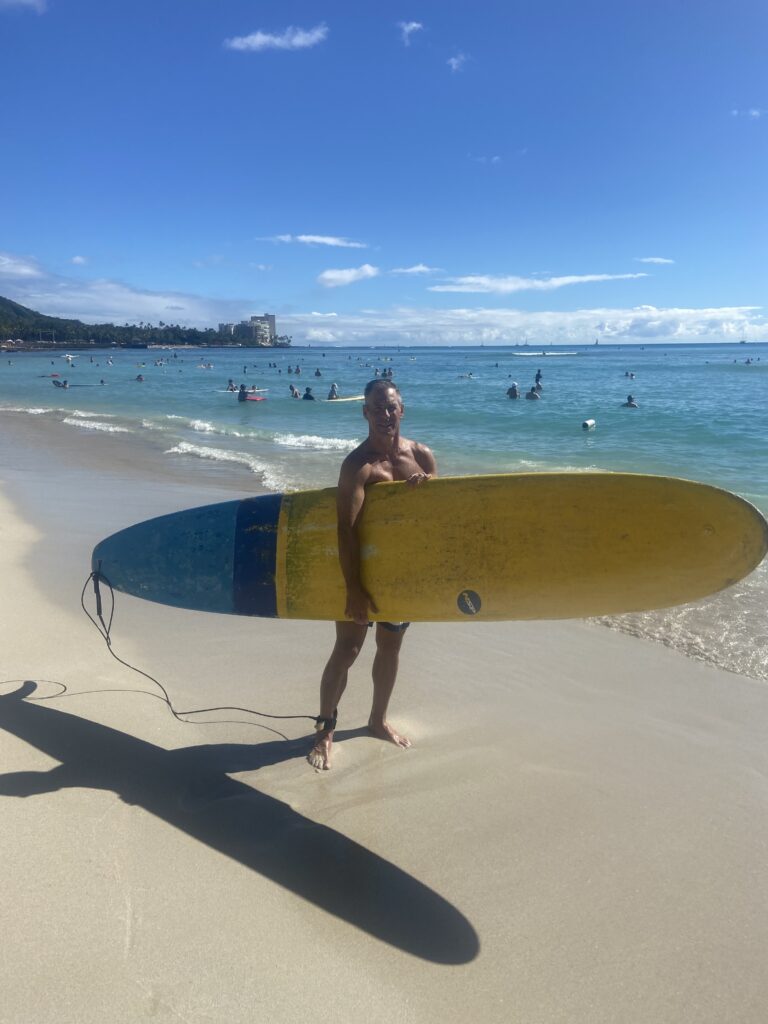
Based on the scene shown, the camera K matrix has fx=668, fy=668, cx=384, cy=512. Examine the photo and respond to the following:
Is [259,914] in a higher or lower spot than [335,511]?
lower

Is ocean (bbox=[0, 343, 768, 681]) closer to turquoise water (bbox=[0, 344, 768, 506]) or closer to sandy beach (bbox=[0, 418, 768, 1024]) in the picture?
turquoise water (bbox=[0, 344, 768, 506])

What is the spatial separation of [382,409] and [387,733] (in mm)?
1628

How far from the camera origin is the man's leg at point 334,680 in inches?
122

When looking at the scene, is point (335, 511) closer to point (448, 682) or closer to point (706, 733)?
point (448, 682)

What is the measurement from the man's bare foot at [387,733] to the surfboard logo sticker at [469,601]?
0.80m

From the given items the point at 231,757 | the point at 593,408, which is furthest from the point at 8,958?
the point at 593,408

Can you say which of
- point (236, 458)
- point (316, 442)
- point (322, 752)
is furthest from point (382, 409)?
point (316, 442)

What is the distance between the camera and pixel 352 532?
9.48 feet

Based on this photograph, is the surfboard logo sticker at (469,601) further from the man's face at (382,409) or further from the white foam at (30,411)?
the white foam at (30,411)

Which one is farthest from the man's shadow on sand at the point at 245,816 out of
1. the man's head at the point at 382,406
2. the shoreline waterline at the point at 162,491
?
the shoreline waterline at the point at 162,491

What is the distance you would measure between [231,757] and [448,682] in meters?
1.37

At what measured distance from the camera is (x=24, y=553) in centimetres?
628

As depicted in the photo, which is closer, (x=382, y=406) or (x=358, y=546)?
(x=382, y=406)

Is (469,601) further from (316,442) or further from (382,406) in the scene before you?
(316,442)
